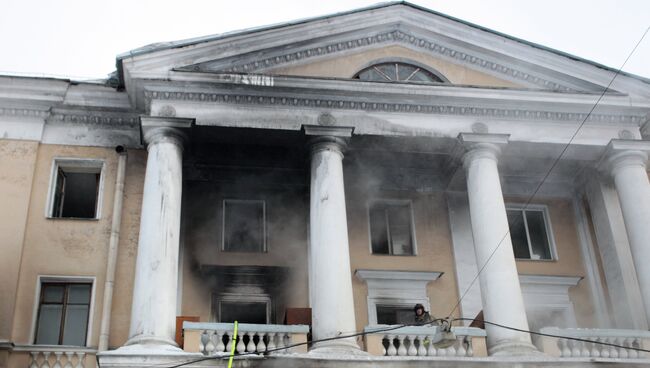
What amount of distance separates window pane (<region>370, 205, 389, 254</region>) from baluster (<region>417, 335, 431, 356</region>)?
4.09 metres

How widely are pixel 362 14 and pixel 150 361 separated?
402 inches

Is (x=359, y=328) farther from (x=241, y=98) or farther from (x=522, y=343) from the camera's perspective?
(x=241, y=98)

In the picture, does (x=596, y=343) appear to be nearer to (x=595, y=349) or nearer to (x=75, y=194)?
(x=595, y=349)

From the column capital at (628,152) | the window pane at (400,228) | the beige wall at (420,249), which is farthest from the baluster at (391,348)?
the column capital at (628,152)

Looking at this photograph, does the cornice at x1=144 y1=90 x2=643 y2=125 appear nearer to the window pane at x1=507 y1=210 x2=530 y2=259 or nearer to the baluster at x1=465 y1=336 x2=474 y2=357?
the window pane at x1=507 y1=210 x2=530 y2=259

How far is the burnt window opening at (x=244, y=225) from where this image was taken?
2130 cm

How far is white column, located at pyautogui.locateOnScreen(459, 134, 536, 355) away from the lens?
18047mm

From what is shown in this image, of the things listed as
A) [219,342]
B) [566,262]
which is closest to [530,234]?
[566,262]

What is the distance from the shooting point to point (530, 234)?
2278 cm

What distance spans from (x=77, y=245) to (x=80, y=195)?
66.5 inches

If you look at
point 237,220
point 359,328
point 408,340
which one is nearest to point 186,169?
point 237,220

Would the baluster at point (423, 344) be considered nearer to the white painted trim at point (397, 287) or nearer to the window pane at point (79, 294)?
the white painted trim at point (397, 287)

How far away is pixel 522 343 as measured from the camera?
17828 millimetres

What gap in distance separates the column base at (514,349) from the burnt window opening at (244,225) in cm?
640
